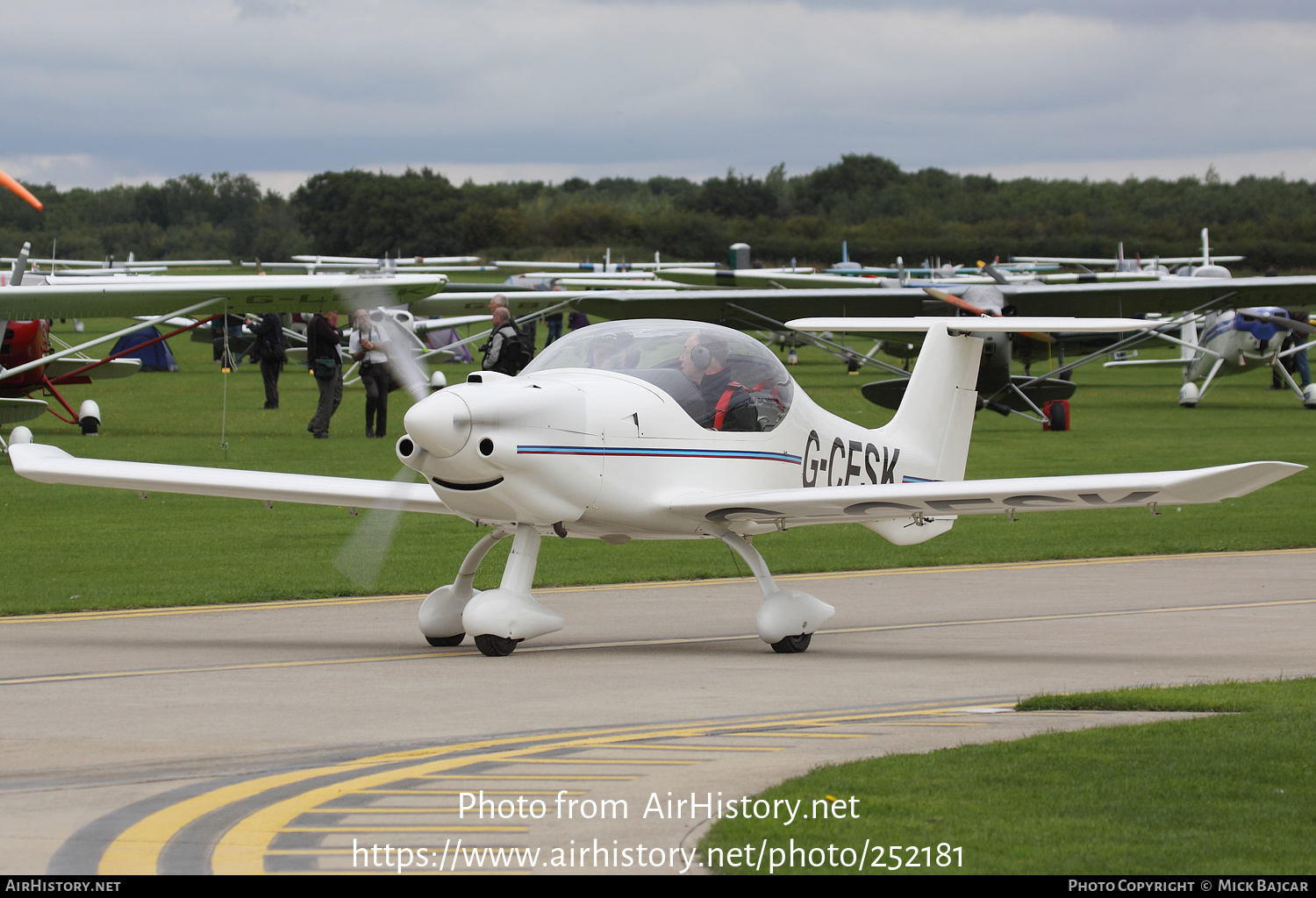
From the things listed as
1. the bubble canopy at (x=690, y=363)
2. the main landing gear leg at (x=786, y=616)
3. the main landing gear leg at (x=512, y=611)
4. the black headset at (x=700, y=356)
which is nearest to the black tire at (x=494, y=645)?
the main landing gear leg at (x=512, y=611)

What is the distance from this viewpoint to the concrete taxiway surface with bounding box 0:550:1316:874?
5.61 metres

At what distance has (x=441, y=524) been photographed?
17.9 metres

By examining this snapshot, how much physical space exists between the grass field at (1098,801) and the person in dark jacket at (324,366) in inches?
853

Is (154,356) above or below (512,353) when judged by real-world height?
below

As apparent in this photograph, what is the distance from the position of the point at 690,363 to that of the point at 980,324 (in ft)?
8.98

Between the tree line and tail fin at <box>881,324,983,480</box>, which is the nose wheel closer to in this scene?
tail fin at <box>881,324,983,480</box>

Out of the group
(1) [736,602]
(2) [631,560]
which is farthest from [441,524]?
(1) [736,602]

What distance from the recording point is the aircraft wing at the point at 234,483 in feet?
35.3

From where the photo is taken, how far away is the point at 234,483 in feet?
35.8

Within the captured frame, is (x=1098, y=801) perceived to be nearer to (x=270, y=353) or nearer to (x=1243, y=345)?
(x=270, y=353)

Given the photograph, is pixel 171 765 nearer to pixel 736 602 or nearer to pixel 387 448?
pixel 736 602

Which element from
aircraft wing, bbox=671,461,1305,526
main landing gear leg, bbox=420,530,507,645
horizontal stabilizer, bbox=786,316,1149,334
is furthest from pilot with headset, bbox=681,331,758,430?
horizontal stabilizer, bbox=786,316,1149,334

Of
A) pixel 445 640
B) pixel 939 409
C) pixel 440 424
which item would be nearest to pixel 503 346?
pixel 939 409
